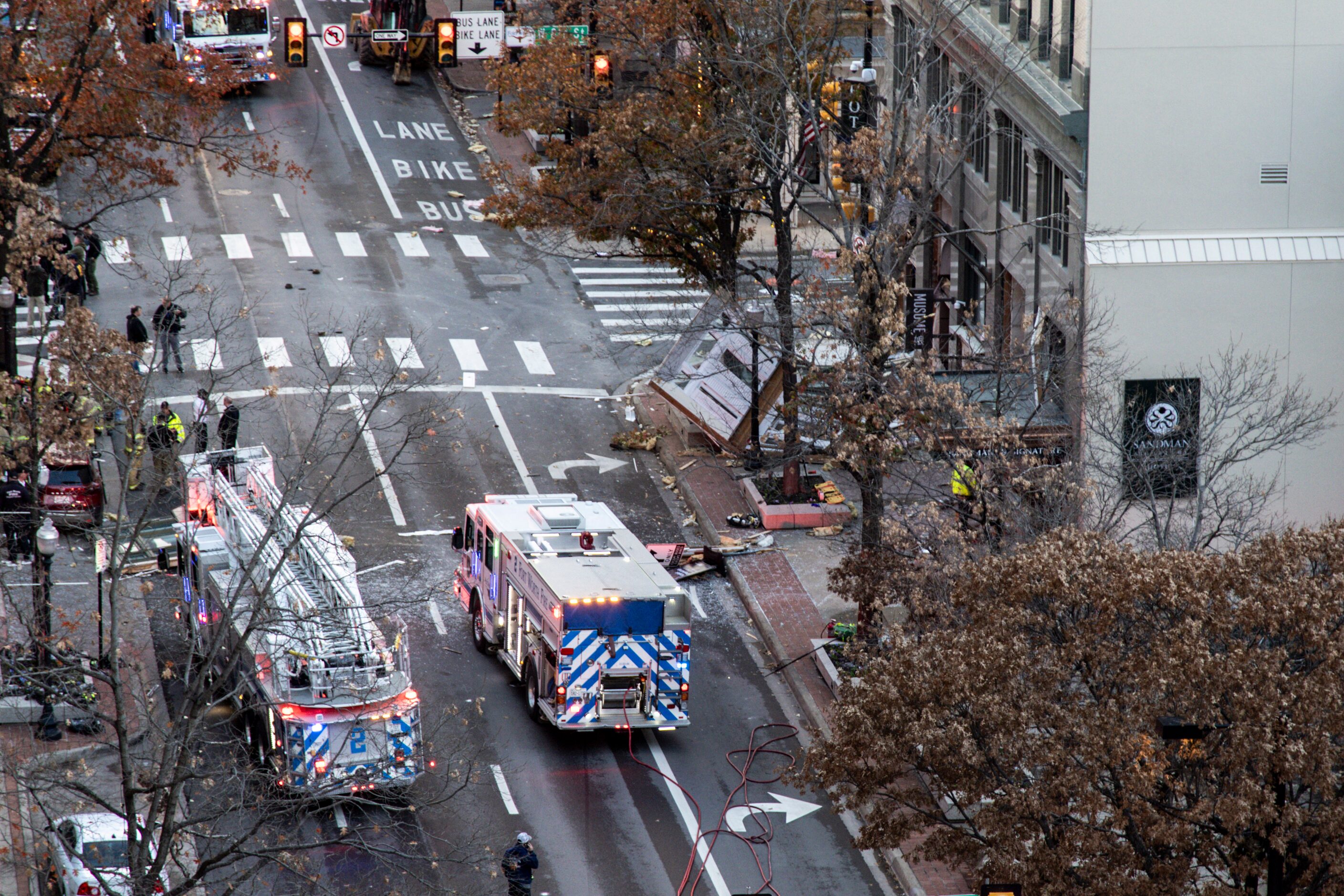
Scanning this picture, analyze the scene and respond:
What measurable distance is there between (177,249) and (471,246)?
25.4 ft

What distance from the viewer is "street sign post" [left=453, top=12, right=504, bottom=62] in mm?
50031

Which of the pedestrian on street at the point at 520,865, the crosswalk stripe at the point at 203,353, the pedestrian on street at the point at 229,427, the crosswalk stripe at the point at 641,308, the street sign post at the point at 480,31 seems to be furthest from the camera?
the street sign post at the point at 480,31

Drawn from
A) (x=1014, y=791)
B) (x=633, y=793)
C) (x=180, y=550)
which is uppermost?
(x=1014, y=791)

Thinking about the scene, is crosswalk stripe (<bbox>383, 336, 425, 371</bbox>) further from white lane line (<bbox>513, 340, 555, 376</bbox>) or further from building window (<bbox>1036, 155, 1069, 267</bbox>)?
building window (<bbox>1036, 155, 1069, 267</bbox>)

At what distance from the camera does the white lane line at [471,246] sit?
4847 cm

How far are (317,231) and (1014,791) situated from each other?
114 feet

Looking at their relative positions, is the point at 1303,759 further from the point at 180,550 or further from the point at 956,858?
the point at 180,550

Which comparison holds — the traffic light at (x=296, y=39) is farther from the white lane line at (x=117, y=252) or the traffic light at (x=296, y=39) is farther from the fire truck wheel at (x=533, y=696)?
the fire truck wheel at (x=533, y=696)

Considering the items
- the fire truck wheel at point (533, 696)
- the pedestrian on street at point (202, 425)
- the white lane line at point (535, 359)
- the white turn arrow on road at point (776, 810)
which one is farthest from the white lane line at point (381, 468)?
the white turn arrow on road at point (776, 810)

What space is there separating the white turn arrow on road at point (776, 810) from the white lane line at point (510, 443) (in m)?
11.2

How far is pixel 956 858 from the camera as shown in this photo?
1908cm

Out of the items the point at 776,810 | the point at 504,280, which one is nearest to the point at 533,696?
the point at 776,810

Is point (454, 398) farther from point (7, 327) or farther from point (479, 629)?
point (7, 327)

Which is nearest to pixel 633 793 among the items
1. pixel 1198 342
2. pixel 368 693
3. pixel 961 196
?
pixel 368 693
